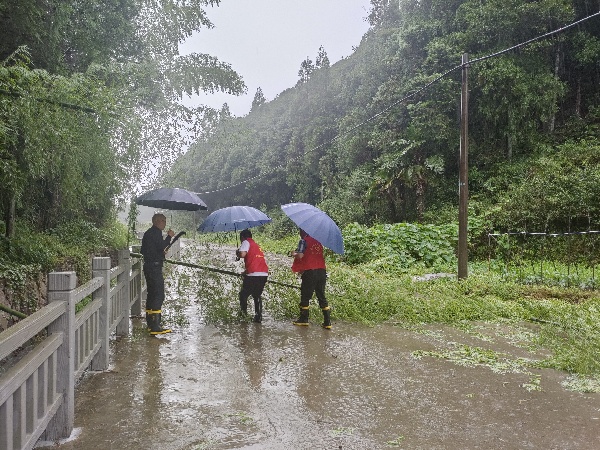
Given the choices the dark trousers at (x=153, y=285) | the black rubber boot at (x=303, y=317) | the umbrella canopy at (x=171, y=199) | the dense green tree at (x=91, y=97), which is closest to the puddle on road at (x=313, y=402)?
the dark trousers at (x=153, y=285)

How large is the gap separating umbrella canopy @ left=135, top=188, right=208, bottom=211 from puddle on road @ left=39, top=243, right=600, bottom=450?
2.19 meters

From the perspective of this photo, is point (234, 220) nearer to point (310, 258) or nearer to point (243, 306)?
point (243, 306)

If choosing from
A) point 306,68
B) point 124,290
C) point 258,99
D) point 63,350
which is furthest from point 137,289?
point 258,99

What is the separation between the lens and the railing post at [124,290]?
7126 mm

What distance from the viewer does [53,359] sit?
3369 millimetres

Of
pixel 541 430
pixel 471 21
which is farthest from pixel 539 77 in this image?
pixel 541 430

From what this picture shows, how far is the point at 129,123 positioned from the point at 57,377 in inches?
209

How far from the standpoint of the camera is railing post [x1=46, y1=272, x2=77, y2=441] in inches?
137

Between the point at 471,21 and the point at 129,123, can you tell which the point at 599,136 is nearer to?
the point at 471,21

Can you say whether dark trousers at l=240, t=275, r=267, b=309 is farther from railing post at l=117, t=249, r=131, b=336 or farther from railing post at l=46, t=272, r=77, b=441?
railing post at l=46, t=272, r=77, b=441

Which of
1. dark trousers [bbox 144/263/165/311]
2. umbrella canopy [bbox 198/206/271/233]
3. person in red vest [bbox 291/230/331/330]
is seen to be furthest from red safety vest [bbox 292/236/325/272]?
dark trousers [bbox 144/263/165/311]

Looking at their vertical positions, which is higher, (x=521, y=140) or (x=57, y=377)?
(x=521, y=140)

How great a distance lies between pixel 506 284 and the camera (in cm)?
1100

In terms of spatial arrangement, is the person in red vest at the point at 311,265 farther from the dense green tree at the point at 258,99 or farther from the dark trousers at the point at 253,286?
the dense green tree at the point at 258,99
